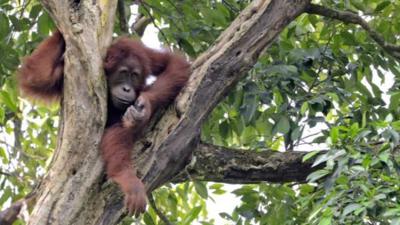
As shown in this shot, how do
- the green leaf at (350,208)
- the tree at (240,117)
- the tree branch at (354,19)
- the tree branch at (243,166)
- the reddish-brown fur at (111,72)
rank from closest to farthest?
the green leaf at (350,208) < the tree at (240,117) < the reddish-brown fur at (111,72) < the tree branch at (243,166) < the tree branch at (354,19)

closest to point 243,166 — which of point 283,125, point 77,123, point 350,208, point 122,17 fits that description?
point 283,125

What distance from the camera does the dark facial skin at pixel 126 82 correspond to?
4109mm

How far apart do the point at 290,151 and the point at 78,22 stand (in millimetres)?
1295

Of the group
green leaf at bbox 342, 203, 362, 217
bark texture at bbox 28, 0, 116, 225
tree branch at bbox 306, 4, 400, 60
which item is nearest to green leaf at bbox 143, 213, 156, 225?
bark texture at bbox 28, 0, 116, 225

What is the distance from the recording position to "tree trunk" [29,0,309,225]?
3479 millimetres

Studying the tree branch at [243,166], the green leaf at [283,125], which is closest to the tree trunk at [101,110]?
the tree branch at [243,166]

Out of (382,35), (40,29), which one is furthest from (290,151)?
(40,29)

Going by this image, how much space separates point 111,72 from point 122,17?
27.3 inches

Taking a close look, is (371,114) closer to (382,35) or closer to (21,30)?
(382,35)

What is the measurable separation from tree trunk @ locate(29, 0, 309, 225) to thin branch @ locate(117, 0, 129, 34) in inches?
32.2

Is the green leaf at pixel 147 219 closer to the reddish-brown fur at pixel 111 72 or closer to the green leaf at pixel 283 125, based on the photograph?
the reddish-brown fur at pixel 111 72

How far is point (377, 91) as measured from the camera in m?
4.68

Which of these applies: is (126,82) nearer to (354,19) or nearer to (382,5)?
(354,19)

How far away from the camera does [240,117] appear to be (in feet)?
15.5
